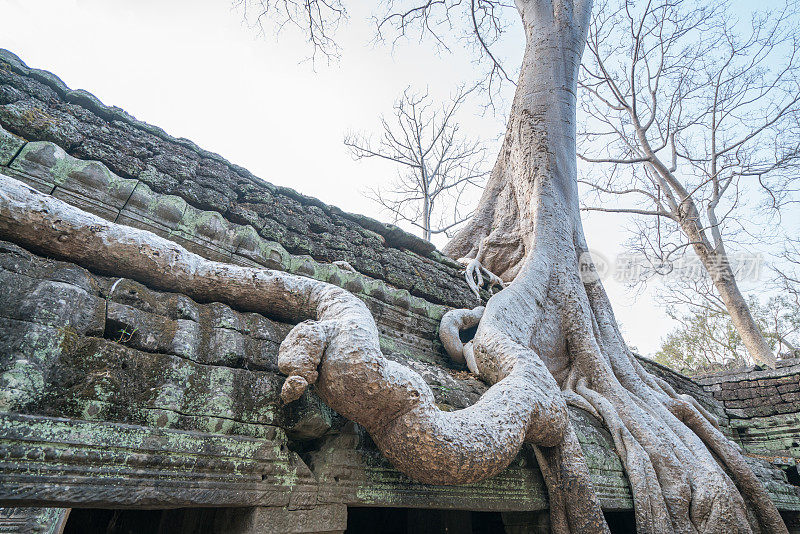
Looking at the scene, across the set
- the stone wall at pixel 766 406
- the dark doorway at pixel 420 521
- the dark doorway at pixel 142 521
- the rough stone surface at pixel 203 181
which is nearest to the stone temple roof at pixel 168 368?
the rough stone surface at pixel 203 181

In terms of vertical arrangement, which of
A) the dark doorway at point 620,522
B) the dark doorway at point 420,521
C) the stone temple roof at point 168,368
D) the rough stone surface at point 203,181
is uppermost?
the rough stone surface at point 203,181

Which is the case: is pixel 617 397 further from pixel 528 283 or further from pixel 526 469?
pixel 526 469

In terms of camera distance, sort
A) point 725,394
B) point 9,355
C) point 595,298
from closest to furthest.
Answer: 1. point 9,355
2. point 595,298
3. point 725,394

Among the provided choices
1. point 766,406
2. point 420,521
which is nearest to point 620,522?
point 420,521

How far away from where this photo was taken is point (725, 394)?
594 centimetres

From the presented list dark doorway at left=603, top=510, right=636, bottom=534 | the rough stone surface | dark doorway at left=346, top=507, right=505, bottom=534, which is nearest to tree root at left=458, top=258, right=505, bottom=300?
the rough stone surface

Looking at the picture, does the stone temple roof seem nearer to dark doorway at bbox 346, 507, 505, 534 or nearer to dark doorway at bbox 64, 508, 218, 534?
dark doorway at bbox 64, 508, 218, 534

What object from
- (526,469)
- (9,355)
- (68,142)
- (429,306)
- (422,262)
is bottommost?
(526,469)

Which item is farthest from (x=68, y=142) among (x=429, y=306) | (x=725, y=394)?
(x=725, y=394)

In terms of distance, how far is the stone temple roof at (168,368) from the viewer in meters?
1.13

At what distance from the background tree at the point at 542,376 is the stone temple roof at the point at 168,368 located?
166mm

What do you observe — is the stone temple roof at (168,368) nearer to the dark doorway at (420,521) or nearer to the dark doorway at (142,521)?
the dark doorway at (142,521)

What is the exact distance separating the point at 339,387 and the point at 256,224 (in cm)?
143

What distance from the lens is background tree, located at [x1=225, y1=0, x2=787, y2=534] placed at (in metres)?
1.48
